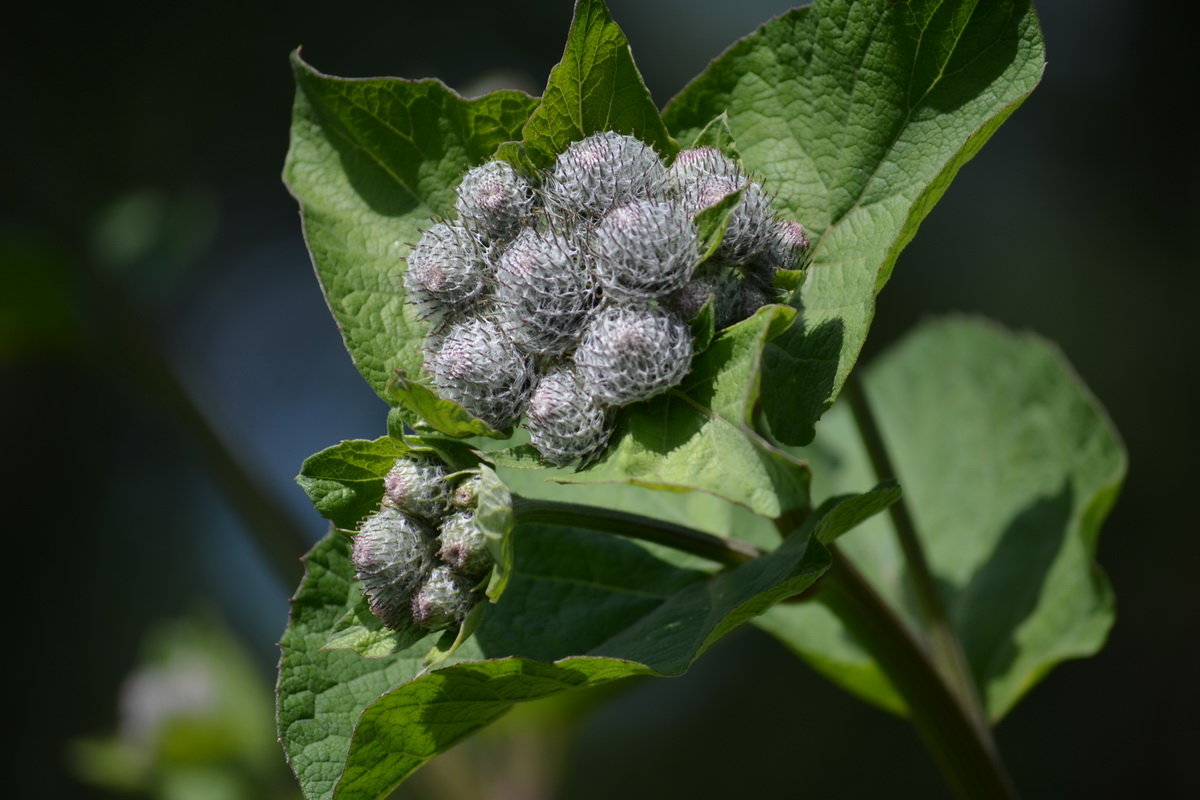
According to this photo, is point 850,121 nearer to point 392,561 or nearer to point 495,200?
point 495,200

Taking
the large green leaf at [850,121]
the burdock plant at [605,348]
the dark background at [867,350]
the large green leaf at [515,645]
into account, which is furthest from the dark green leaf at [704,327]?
the dark background at [867,350]

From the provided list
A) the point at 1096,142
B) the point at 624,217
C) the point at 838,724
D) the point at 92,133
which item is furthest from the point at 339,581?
the point at 1096,142

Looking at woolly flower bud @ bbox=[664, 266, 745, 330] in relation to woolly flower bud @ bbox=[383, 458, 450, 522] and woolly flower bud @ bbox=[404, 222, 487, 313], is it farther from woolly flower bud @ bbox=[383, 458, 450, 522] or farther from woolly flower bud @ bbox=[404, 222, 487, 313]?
woolly flower bud @ bbox=[383, 458, 450, 522]

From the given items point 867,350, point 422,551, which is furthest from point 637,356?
point 867,350

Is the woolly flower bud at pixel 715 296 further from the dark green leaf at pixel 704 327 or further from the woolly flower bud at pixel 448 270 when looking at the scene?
the woolly flower bud at pixel 448 270

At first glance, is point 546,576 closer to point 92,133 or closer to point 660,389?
point 660,389

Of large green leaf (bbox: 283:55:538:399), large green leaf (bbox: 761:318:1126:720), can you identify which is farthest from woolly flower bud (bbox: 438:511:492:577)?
large green leaf (bbox: 761:318:1126:720)
